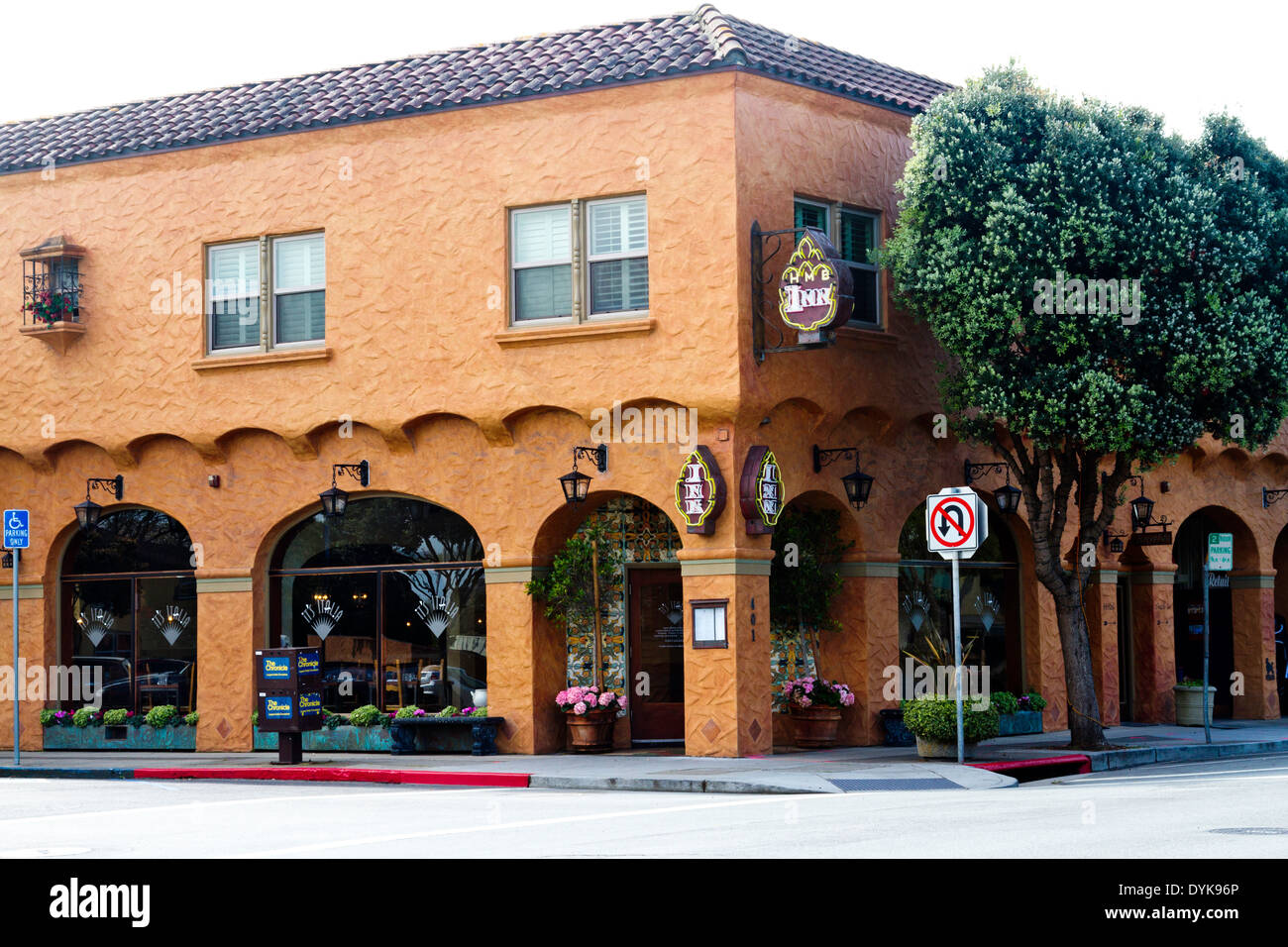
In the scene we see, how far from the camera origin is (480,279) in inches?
851

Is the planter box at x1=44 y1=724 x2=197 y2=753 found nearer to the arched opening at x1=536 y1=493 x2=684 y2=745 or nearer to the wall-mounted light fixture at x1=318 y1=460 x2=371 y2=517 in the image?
the wall-mounted light fixture at x1=318 y1=460 x2=371 y2=517

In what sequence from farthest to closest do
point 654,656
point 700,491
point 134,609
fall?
point 134,609
point 654,656
point 700,491

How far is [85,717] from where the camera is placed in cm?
2425

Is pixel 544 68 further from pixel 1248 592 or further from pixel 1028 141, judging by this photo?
pixel 1248 592

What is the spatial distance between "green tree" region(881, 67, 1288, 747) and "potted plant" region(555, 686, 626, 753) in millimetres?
5654

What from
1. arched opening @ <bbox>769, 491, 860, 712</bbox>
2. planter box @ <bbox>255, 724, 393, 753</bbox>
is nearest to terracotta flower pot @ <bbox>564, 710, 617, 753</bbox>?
arched opening @ <bbox>769, 491, 860, 712</bbox>

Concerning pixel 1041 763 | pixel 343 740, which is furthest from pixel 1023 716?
pixel 343 740

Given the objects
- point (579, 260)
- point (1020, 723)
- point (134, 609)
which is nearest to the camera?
point (579, 260)

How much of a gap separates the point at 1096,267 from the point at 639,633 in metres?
7.31

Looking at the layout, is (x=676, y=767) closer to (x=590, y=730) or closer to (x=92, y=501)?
(x=590, y=730)

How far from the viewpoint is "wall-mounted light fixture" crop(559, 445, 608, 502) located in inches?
828

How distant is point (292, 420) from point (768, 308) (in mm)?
6667

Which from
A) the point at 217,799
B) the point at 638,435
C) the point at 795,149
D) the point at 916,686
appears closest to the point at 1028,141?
the point at 795,149

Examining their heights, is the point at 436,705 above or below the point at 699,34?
below
